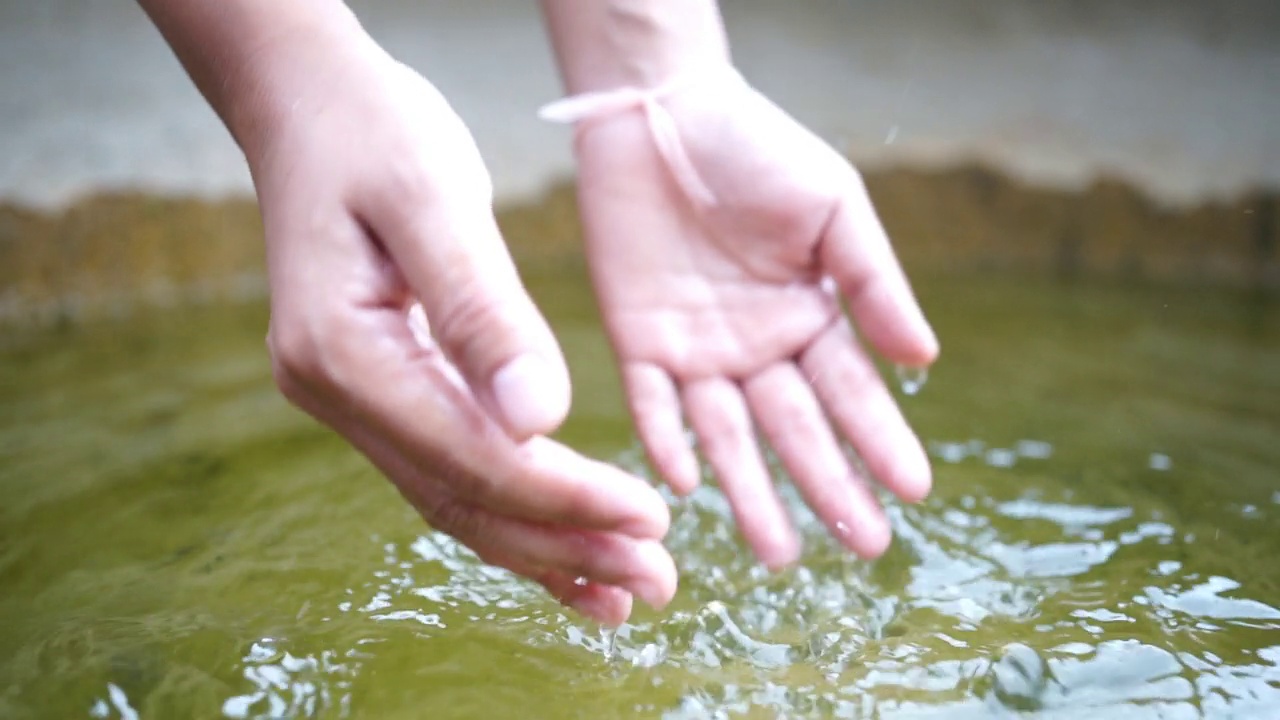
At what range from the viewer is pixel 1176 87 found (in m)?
2.38

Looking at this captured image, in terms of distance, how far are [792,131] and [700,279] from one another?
0.57 ft

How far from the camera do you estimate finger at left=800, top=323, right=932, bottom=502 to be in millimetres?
907

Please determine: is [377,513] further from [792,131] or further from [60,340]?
[60,340]

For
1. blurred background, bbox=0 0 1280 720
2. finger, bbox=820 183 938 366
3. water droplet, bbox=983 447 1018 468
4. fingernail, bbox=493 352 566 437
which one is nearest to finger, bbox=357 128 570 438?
fingernail, bbox=493 352 566 437

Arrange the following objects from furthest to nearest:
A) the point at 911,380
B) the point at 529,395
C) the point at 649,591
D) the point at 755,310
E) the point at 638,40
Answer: the point at 911,380 → the point at 638,40 → the point at 755,310 → the point at 649,591 → the point at 529,395

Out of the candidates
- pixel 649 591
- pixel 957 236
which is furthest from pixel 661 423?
pixel 957 236

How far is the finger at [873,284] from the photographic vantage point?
2.97ft

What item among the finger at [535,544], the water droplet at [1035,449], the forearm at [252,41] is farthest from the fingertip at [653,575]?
the water droplet at [1035,449]

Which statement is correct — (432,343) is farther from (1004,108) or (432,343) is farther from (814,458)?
(1004,108)

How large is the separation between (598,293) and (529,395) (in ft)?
1.78

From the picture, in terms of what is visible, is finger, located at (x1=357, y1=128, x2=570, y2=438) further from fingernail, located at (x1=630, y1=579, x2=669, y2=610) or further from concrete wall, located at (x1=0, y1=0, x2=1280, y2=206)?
concrete wall, located at (x1=0, y1=0, x2=1280, y2=206)

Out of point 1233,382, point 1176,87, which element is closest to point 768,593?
point 1233,382

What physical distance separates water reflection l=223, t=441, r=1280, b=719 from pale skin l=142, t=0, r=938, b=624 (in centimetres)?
8

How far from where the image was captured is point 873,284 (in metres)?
0.92
